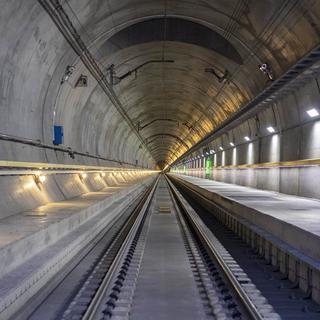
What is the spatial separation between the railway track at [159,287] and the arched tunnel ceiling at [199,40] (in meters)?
6.25

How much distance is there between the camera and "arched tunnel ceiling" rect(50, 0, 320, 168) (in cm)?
1342

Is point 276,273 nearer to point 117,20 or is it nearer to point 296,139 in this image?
point 296,139

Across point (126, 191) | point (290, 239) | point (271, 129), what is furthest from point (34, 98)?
point (126, 191)

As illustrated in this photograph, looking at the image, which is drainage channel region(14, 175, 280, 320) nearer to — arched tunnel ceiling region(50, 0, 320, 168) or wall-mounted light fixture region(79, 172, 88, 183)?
arched tunnel ceiling region(50, 0, 320, 168)

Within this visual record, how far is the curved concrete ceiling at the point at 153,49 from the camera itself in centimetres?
1231

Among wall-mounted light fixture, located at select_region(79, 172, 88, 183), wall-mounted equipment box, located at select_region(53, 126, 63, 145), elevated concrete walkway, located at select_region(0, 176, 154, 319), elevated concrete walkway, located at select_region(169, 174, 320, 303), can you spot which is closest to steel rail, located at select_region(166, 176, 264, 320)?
elevated concrete walkway, located at select_region(169, 174, 320, 303)

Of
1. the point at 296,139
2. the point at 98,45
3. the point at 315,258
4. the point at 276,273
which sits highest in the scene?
the point at 98,45

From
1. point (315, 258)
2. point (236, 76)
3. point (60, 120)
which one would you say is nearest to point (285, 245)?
point (315, 258)

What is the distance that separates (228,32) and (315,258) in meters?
11.2

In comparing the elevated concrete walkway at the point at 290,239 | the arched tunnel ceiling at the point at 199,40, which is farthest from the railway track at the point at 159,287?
the arched tunnel ceiling at the point at 199,40

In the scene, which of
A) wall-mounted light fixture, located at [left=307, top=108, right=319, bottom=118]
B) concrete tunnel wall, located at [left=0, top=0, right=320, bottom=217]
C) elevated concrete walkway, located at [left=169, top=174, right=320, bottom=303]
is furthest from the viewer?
wall-mounted light fixture, located at [left=307, top=108, right=319, bottom=118]

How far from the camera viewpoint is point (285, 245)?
29.2 ft

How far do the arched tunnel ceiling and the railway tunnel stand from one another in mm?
81

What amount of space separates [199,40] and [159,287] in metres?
13.5
